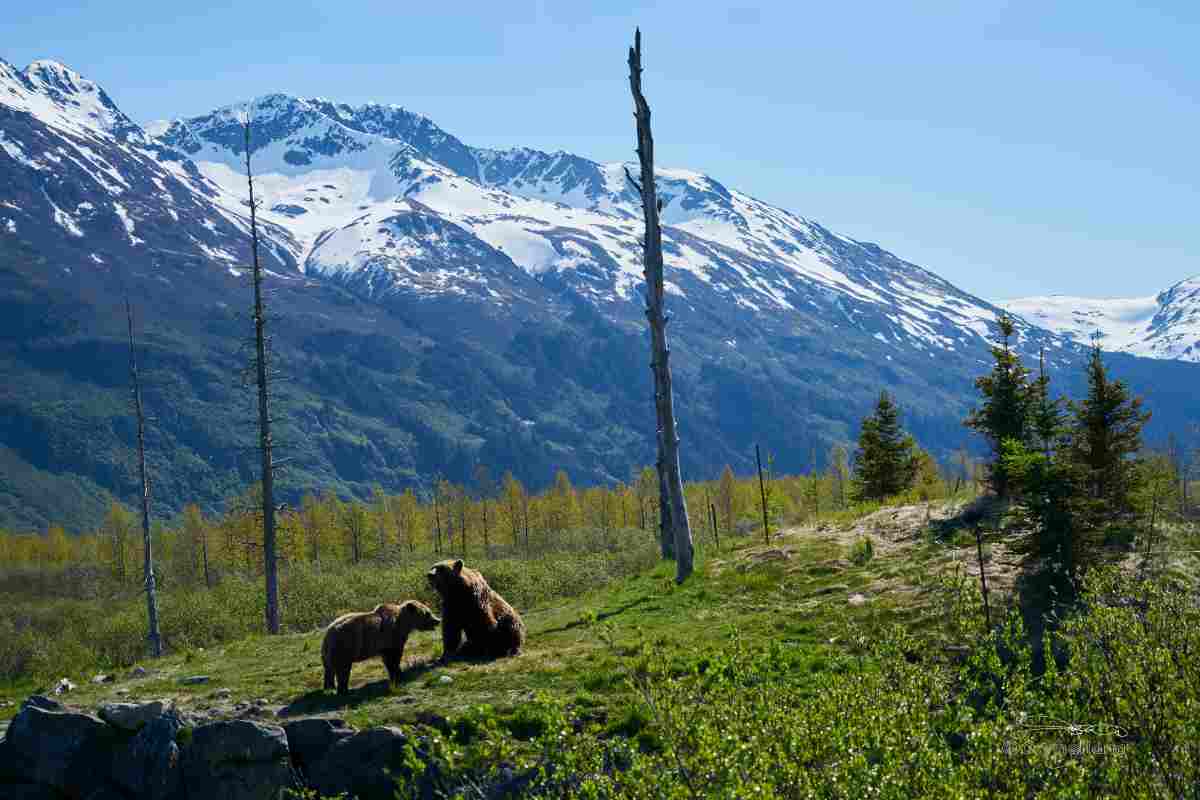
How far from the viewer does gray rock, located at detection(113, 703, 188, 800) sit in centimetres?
1484

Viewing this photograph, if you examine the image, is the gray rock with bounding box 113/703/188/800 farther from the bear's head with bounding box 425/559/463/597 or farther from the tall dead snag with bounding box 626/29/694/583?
the tall dead snag with bounding box 626/29/694/583

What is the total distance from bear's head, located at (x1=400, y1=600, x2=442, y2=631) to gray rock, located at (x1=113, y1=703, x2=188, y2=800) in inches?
157

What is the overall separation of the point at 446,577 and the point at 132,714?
5.74 m

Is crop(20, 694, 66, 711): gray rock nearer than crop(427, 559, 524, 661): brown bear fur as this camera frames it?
Yes

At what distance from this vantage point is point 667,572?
28203 mm

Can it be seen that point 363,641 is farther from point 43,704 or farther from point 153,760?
point 43,704

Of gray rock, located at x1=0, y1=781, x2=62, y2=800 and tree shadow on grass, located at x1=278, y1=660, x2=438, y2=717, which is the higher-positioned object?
tree shadow on grass, located at x1=278, y1=660, x2=438, y2=717

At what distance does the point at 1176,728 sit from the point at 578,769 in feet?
18.2

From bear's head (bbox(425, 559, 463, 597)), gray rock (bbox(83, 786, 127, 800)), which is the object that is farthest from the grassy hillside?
gray rock (bbox(83, 786, 127, 800))

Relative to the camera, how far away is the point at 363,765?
46.6ft

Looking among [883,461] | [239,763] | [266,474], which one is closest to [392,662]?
[239,763]

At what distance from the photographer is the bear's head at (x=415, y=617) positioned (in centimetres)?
1758

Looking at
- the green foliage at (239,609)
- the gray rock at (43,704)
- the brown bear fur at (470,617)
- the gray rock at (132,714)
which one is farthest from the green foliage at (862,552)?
the green foliage at (239,609)

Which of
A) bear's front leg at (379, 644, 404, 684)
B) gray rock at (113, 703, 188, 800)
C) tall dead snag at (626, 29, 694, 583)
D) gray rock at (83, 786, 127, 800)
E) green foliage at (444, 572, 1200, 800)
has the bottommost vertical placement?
gray rock at (83, 786, 127, 800)
